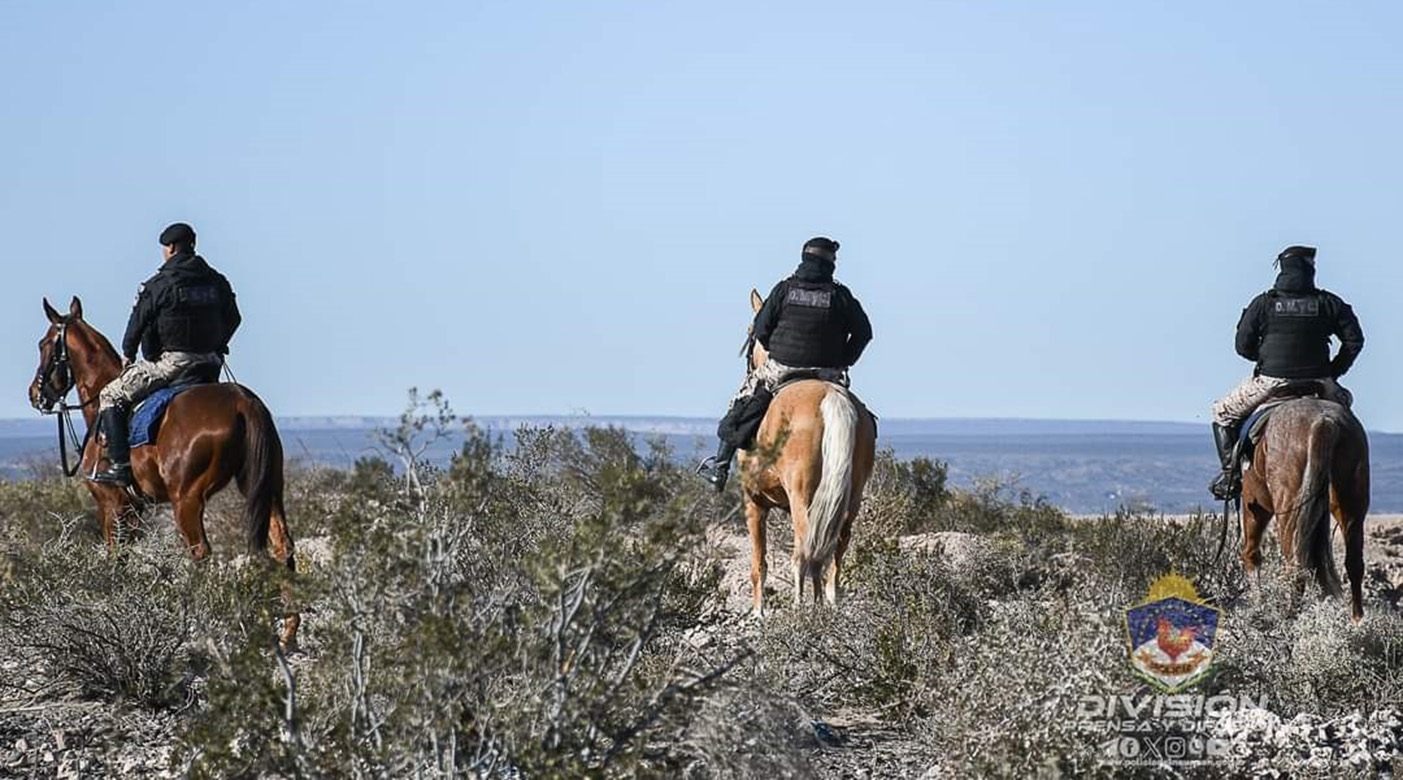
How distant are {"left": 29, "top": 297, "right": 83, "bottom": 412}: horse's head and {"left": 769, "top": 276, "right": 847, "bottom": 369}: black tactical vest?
4809mm

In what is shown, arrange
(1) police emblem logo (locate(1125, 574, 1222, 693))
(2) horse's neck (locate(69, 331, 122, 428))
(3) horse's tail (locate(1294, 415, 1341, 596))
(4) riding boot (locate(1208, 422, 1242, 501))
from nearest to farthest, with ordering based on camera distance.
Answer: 1. (1) police emblem logo (locate(1125, 574, 1222, 693))
2. (3) horse's tail (locate(1294, 415, 1341, 596))
3. (4) riding boot (locate(1208, 422, 1242, 501))
4. (2) horse's neck (locate(69, 331, 122, 428))

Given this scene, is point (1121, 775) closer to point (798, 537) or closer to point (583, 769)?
point (583, 769)

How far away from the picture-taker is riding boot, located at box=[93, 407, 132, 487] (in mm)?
12508

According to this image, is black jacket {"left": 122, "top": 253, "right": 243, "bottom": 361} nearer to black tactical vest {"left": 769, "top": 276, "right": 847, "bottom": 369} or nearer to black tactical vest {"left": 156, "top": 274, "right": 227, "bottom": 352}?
black tactical vest {"left": 156, "top": 274, "right": 227, "bottom": 352}

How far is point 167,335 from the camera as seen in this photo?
12.5 m

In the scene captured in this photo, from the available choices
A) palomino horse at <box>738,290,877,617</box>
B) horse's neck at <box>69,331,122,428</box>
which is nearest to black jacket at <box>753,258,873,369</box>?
palomino horse at <box>738,290,877,617</box>

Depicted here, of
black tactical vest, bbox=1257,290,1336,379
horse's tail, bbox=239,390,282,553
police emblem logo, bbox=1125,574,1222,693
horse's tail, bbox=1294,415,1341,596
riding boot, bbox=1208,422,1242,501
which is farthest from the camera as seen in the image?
riding boot, bbox=1208,422,1242,501

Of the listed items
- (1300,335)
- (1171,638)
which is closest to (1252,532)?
(1300,335)

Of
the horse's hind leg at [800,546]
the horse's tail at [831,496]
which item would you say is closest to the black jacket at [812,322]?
the horse's tail at [831,496]

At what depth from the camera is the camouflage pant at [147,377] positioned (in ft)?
40.9

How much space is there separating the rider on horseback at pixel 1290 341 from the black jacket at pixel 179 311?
6552mm

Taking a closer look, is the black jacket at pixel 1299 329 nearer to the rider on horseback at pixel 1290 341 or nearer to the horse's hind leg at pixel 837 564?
the rider on horseback at pixel 1290 341

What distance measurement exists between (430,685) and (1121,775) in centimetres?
250

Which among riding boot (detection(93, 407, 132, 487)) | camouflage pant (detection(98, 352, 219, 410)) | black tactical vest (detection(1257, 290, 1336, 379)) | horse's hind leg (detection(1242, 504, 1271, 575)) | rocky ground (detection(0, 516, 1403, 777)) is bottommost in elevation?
rocky ground (detection(0, 516, 1403, 777))
